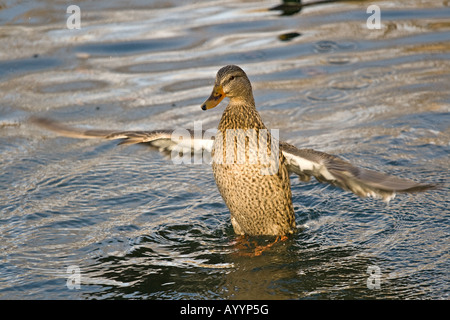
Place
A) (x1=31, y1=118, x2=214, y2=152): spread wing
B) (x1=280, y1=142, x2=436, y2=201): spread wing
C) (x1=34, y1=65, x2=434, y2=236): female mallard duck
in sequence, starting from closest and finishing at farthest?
1. (x1=280, y1=142, x2=436, y2=201): spread wing
2. (x1=34, y1=65, x2=434, y2=236): female mallard duck
3. (x1=31, y1=118, x2=214, y2=152): spread wing

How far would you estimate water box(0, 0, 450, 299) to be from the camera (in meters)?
5.17

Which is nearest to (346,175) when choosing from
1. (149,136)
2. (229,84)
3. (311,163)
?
(311,163)

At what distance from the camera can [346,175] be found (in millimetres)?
4754

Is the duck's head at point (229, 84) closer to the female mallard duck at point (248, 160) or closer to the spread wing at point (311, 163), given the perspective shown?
the female mallard duck at point (248, 160)

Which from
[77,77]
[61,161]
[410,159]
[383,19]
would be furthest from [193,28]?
[410,159]

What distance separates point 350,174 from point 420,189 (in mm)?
716

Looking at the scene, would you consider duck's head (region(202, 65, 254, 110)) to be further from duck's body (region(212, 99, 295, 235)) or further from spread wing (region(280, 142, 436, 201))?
spread wing (region(280, 142, 436, 201))

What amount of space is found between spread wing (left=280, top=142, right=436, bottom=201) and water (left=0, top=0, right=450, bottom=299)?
0.69m

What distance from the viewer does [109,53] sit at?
10.5 meters

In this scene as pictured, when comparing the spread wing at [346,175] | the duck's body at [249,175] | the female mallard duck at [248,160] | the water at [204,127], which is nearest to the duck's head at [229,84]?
the female mallard duck at [248,160]

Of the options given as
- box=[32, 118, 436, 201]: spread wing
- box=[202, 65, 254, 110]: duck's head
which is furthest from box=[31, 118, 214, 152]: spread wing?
box=[202, 65, 254, 110]: duck's head

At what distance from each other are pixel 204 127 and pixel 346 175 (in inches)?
140

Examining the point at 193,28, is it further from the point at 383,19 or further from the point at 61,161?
the point at 61,161

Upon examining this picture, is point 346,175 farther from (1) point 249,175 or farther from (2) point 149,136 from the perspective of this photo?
(2) point 149,136
